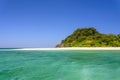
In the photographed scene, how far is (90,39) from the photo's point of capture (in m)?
47.3

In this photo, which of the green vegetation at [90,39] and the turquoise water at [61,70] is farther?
the green vegetation at [90,39]

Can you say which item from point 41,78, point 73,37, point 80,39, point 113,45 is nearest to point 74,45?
point 80,39

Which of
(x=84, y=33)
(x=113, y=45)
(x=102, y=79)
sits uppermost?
(x=84, y=33)

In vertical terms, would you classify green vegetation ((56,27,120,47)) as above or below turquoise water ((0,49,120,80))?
above

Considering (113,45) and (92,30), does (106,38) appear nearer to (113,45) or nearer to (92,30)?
(113,45)

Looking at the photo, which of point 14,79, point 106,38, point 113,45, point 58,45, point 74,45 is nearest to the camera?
point 14,79

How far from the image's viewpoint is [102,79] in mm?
6367

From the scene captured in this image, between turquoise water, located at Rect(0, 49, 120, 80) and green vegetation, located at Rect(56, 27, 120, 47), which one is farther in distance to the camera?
green vegetation, located at Rect(56, 27, 120, 47)

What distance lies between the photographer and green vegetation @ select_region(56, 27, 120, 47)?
42.8 meters

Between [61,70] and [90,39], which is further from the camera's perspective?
[90,39]

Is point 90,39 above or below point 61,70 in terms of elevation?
above

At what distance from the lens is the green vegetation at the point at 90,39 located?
42781 millimetres

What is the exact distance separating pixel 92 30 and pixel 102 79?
1860 inches

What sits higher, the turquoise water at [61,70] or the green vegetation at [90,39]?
the green vegetation at [90,39]
